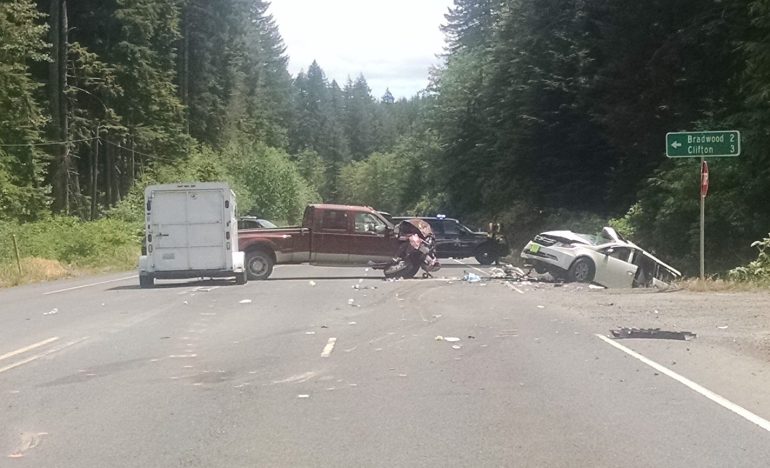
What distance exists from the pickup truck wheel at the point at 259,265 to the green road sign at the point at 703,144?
12.3 meters

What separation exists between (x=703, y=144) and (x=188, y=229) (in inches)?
514

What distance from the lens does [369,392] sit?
936 centimetres

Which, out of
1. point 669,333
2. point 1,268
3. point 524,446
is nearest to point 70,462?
point 524,446

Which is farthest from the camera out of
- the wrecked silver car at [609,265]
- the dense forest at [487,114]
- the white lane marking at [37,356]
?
the dense forest at [487,114]

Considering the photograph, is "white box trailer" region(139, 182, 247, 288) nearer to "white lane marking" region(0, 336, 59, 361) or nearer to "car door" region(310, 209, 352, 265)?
"car door" region(310, 209, 352, 265)

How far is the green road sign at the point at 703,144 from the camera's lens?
20719 millimetres

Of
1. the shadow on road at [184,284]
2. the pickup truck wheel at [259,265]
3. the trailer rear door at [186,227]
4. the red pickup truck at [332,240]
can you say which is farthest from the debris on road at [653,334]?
the pickup truck wheel at [259,265]

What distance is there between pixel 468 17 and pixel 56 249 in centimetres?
5571

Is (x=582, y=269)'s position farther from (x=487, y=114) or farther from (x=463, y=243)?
(x=487, y=114)

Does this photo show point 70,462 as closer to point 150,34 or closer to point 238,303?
point 238,303

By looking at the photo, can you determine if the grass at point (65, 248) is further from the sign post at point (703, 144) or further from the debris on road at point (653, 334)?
the debris on road at point (653, 334)

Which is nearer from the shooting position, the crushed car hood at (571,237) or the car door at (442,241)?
the crushed car hood at (571,237)

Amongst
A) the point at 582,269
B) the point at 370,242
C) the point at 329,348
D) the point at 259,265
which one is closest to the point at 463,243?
the point at 370,242

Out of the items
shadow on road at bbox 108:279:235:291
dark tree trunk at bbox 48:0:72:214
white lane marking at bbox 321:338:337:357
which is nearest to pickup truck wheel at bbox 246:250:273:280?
shadow on road at bbox 108:279:235:291
